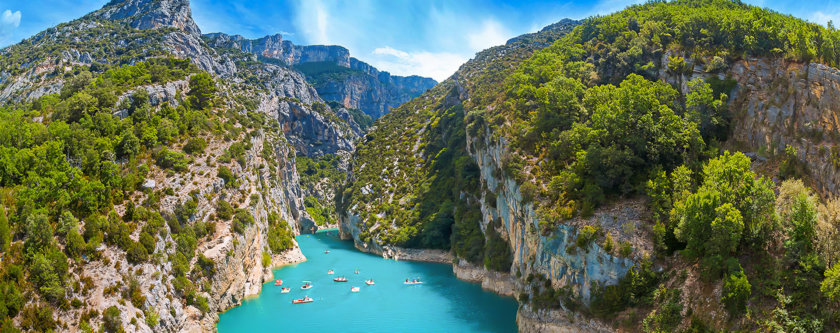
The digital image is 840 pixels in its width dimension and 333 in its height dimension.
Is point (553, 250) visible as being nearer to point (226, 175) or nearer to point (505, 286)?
point (505, 286)

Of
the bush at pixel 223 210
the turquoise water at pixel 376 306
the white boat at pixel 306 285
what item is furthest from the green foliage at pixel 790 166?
the bush at pixel 223 210

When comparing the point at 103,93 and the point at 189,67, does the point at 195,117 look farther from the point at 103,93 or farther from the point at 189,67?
the point at 189,67

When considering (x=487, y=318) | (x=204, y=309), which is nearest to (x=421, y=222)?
(x=487, y=318)

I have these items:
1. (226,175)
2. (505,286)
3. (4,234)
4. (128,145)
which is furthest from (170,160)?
(505,286)

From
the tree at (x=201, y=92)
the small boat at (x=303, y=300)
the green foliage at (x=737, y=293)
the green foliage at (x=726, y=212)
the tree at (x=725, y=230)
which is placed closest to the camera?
the green foliage at (x=737, y=293)

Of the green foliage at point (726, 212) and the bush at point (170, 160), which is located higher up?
the bush at point (170, 160)

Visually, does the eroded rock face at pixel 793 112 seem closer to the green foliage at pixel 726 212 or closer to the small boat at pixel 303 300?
the green foliage at pixel 726 212
